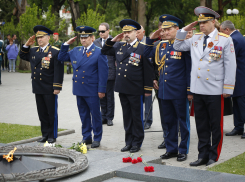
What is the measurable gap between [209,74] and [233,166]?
4.43ft

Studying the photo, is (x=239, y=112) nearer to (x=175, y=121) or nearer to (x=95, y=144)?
(x=175, y=121)

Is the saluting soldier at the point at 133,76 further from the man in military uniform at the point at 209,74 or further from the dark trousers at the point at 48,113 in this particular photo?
the dark trousers at the point at 48,113

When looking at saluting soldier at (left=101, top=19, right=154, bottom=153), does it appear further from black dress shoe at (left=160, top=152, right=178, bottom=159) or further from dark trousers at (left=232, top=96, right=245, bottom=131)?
dark trousers at (left=232, top=96, right=245, bottom=131)

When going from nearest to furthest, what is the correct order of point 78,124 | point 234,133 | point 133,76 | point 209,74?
point 209,74 → point 133,76 → point 234,133 → point 78,124

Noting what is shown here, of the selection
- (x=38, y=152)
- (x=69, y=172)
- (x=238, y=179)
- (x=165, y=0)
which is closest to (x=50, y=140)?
(x=38, y=152)

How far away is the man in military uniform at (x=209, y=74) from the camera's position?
528cm

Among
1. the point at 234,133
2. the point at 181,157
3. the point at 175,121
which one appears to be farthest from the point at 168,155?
the point at 234,133

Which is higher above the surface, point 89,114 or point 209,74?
point 209,74

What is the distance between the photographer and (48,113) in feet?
24.2

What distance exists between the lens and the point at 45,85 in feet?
23.6

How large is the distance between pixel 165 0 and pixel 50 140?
90.6 ft

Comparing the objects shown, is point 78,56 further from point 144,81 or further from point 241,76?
point 241,76

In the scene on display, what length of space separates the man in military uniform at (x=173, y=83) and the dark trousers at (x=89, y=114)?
4.55 ft

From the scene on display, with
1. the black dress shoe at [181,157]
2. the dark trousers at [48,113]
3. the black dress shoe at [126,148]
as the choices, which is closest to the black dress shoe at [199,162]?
the black dress shoe at [181,157]
